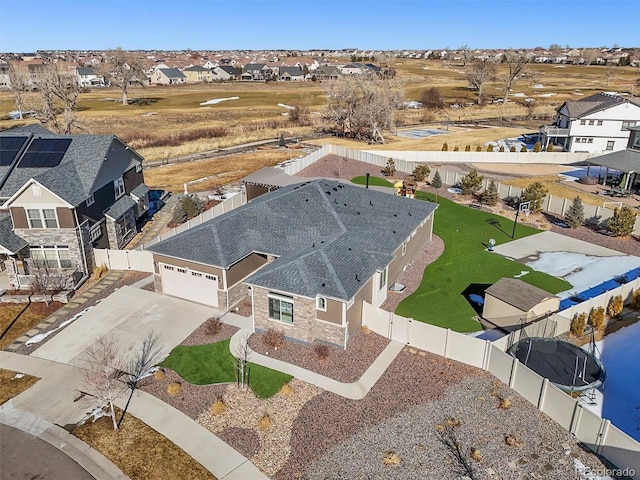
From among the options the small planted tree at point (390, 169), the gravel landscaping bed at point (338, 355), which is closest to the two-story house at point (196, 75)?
the small planted tree at point (390, 169)

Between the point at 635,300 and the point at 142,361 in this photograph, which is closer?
the point at 142,361

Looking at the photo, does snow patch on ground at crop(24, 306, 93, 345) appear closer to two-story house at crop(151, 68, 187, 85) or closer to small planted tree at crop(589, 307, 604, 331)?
small planted tree at crop(589, 307, 604, 331)

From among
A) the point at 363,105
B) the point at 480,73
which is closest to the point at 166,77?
the point at 480,73

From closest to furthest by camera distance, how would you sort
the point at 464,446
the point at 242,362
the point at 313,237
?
the point at 464,446, the point at 242,362, the point at 313,237

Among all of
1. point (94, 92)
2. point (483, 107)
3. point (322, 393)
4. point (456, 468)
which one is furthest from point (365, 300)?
point (94, 92)

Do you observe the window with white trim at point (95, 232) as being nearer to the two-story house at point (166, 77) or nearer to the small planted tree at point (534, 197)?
the small planted tree at point (534, 197)

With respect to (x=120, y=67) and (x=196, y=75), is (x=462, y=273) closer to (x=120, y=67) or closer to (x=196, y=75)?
(x=120, y=67)

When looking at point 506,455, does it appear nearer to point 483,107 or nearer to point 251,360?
point 251,360

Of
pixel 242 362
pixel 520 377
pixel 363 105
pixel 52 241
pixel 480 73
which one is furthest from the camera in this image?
pixel 480 73
